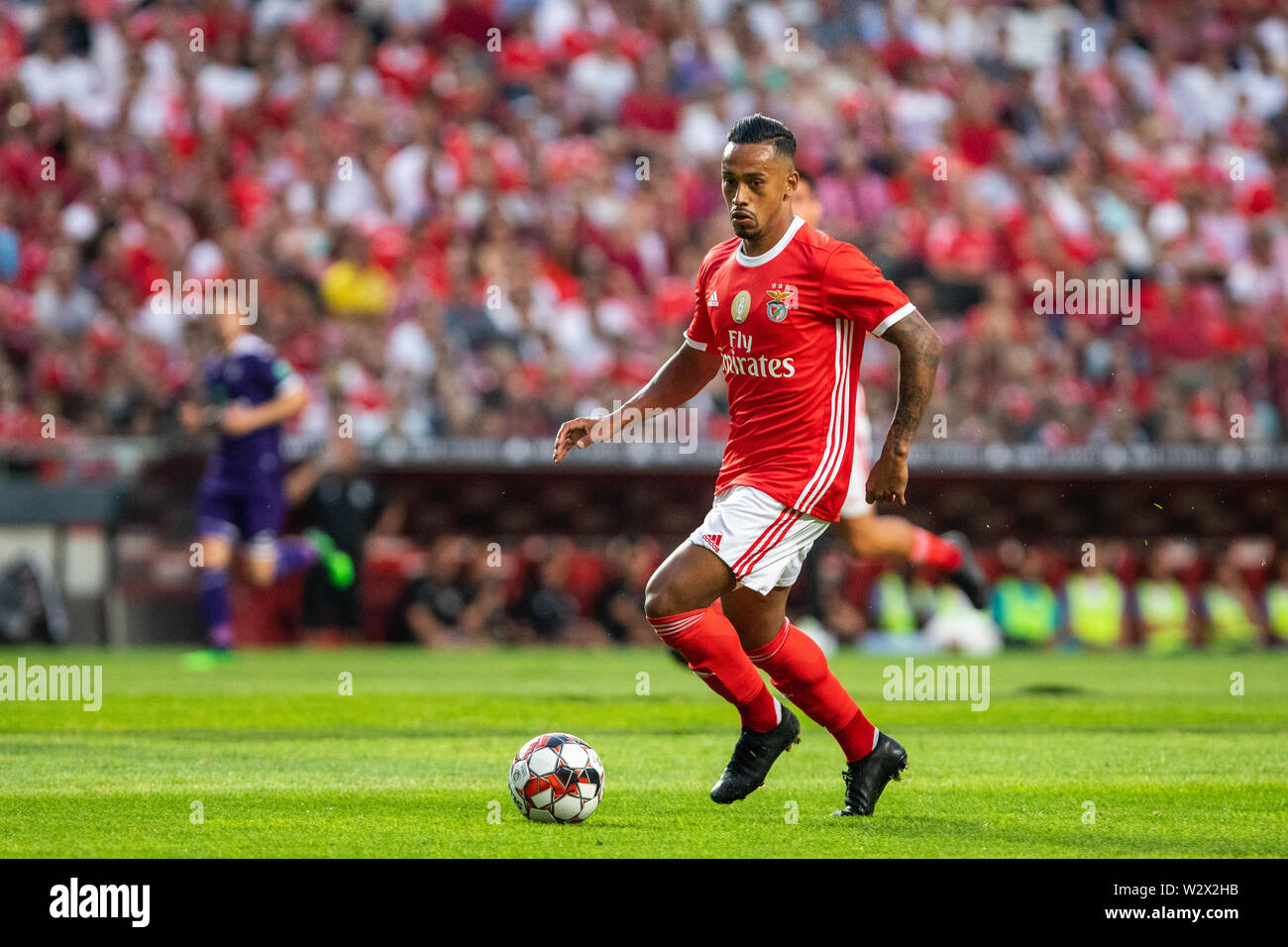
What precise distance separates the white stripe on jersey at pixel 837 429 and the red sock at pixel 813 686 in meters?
0.52

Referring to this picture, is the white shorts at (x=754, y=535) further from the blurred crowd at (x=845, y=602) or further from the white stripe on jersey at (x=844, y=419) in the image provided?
the blurred crowd at (x=845, y=602)

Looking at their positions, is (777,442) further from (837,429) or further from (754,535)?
(754,535)

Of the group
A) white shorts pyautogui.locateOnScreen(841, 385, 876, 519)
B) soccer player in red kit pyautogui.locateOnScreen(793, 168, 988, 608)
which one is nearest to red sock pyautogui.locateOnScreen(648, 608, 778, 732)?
soccer player in red kit pyautogui.locateOnScreen(793, 168, 988, 608)

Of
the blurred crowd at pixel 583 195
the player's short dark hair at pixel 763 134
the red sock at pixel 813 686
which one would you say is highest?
the blurred crowd at pixel 583 195

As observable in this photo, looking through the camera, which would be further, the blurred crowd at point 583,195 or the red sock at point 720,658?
the blurred crowd at point 583,195

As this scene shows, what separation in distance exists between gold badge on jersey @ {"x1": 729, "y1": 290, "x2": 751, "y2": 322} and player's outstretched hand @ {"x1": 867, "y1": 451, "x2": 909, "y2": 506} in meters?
0.72

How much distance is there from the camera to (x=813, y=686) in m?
6.29

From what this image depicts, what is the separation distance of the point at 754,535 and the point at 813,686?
25.1 inches

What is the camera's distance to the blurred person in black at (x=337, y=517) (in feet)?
51.3

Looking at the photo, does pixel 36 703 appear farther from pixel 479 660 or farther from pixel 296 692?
pixel 479 660

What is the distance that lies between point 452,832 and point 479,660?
8.69 meters

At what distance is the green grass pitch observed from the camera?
5.59 metres

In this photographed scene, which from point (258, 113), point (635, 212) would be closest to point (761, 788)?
point (635, 212)

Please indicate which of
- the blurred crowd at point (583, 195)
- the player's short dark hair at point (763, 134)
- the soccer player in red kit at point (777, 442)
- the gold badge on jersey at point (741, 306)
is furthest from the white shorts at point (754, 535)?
the blurred crowd at point (583, 195)
